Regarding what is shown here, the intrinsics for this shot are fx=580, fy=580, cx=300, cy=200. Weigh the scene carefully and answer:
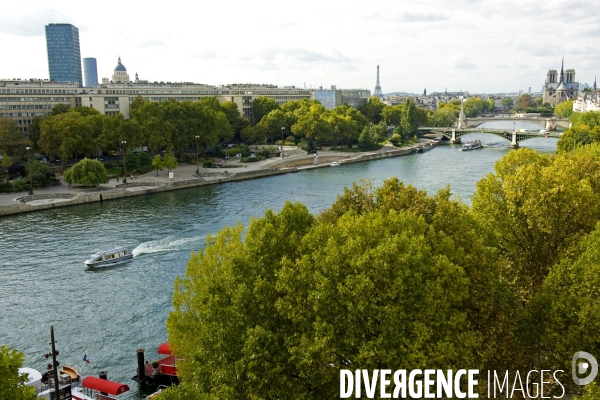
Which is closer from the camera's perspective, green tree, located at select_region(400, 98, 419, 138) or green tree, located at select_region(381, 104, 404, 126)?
green tree, located at select_region(400, 98, 419, 138)

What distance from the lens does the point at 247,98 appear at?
8694 centimetres

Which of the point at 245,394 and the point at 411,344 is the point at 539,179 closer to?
the point at 411,344

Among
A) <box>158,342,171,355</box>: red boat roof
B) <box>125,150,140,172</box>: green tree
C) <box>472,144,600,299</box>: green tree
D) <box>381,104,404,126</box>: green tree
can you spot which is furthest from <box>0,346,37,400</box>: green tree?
<box>381,104,404,126</box>: green tree

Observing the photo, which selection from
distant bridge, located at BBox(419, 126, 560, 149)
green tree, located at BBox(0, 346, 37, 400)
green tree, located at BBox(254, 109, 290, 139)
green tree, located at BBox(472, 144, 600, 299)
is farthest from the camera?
distant bridge, located at BBox(419, 126, 560, 149)

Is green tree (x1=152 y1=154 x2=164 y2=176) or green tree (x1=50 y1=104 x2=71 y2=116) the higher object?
green tree (x1=50 y1=104 x2=71 y2=116)

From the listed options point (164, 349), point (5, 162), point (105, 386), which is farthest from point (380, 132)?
point (105, 386)

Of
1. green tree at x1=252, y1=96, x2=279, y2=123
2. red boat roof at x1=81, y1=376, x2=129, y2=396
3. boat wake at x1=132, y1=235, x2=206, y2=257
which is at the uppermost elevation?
green tree at x1=252, y1=96, x2=279, y2=123

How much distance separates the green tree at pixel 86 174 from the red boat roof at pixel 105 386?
3080 centimetres

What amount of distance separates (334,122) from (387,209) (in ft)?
212

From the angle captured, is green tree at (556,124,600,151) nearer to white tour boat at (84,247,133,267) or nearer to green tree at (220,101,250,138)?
green tree at (220,101,250,138)

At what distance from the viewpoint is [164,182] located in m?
49.8

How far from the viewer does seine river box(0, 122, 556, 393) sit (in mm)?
20172

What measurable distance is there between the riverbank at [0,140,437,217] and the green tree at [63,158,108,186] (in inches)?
26.4

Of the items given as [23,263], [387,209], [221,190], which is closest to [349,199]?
[387,209]
